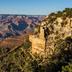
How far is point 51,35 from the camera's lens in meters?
50.4

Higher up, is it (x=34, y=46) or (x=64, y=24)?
(x=64, y=24)

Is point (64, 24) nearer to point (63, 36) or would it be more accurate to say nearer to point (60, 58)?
point (63, 36)

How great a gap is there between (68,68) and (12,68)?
34.4ft

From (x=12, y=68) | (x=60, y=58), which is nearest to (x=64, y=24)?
(x=60, y=58)

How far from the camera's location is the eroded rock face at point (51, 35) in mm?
46906

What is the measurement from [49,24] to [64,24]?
344 cm

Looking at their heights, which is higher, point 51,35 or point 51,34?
point 51,34

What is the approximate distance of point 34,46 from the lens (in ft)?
159

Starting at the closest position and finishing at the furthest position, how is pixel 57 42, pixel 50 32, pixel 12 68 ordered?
pixel 12 68, pixel 57 42, pixel 50 32

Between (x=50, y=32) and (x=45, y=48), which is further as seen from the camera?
(x=50, y=32)

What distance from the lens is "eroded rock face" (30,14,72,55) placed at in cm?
4691

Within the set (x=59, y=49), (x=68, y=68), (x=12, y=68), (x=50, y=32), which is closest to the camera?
(x=68, y=68)

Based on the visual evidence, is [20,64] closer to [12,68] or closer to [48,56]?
[12,68]

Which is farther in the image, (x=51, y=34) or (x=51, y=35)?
(x=51, y=34)
